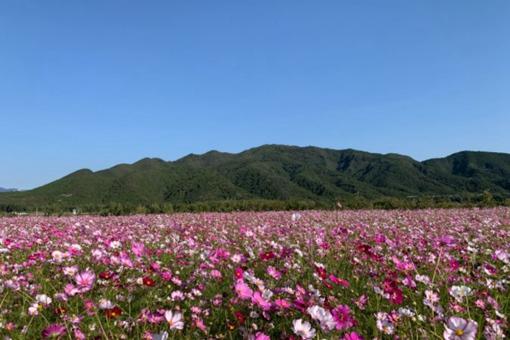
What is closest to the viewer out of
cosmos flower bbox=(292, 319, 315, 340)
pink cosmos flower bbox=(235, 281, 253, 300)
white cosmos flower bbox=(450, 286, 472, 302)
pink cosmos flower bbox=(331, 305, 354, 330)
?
cosmos flower bbox=(292, 319, 315, 340)

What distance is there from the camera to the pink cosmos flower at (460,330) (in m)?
1.33

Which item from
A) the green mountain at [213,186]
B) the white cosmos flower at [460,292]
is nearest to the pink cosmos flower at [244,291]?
the white cosmos flower at [460,292]

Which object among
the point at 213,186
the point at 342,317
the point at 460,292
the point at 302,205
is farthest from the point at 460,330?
the point at 213,186

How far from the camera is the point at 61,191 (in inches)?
4685

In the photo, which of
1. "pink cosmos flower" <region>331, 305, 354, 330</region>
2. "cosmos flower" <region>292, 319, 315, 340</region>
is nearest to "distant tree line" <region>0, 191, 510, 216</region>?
"pink cosmos flower" <region>331, 305, 354, 330</region>

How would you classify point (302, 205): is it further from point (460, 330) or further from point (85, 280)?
point (460, 330)

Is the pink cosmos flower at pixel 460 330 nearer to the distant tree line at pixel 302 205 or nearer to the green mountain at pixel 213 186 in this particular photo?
the distant tree line at pixel 302 205

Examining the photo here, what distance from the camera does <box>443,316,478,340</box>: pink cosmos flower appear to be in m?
1.33

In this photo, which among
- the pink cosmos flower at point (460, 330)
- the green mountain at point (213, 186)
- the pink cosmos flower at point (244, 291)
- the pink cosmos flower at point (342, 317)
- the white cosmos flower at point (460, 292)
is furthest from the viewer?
the green mountain at point (213, 186)

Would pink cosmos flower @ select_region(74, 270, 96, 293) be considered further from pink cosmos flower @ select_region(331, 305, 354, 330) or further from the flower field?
pink cosmos flower @ select_region(331, 305, 354, 330)

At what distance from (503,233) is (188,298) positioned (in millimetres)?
5822

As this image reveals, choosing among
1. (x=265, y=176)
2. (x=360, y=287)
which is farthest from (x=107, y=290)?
(x=265, y=176)

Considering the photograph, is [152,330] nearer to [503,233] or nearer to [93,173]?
[503,233]

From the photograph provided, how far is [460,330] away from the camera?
4.45 ft
